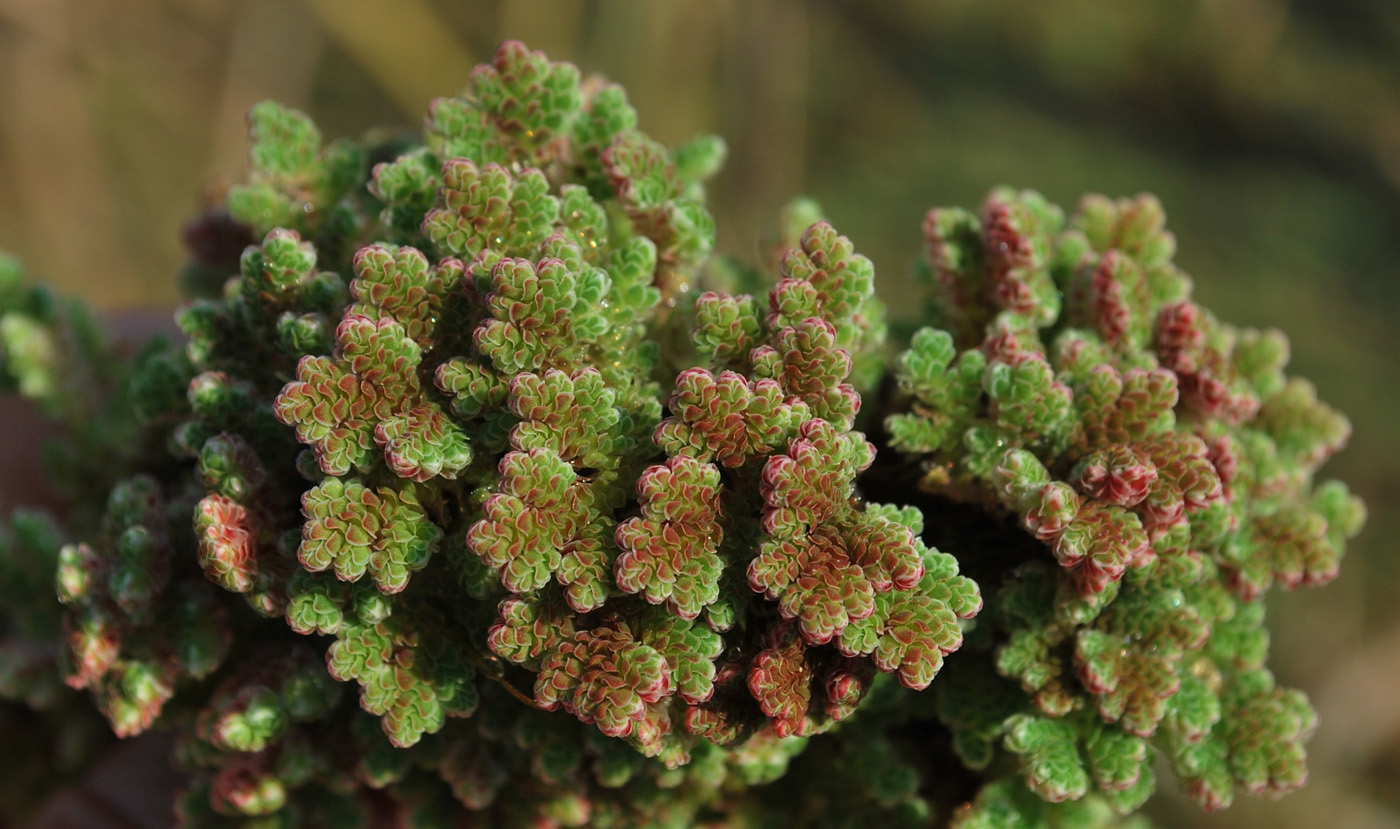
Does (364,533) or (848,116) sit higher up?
(848,116)

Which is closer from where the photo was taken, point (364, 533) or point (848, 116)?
point (364, 533)

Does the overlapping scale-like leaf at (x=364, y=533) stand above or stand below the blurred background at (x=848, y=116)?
below

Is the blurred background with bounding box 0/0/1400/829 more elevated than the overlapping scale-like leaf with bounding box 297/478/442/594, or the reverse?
the blurred background with bounding box 0/0/1400/829

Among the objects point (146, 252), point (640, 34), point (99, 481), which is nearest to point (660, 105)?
point (640, 34)

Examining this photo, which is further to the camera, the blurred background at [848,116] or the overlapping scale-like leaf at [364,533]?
the blurred background at [848,116]

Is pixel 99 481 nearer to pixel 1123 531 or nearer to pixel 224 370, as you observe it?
pixel 224 370

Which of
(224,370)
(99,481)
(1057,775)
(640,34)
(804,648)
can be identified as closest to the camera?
(804,648)

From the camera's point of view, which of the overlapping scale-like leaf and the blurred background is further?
the blurred background

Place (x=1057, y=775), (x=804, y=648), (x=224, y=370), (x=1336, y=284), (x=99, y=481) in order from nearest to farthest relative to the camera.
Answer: (x=804, y=648)
(x=1057, y=775)
(x=224, y=370)
(x=99, y=481)
(x=1336, y=284)
